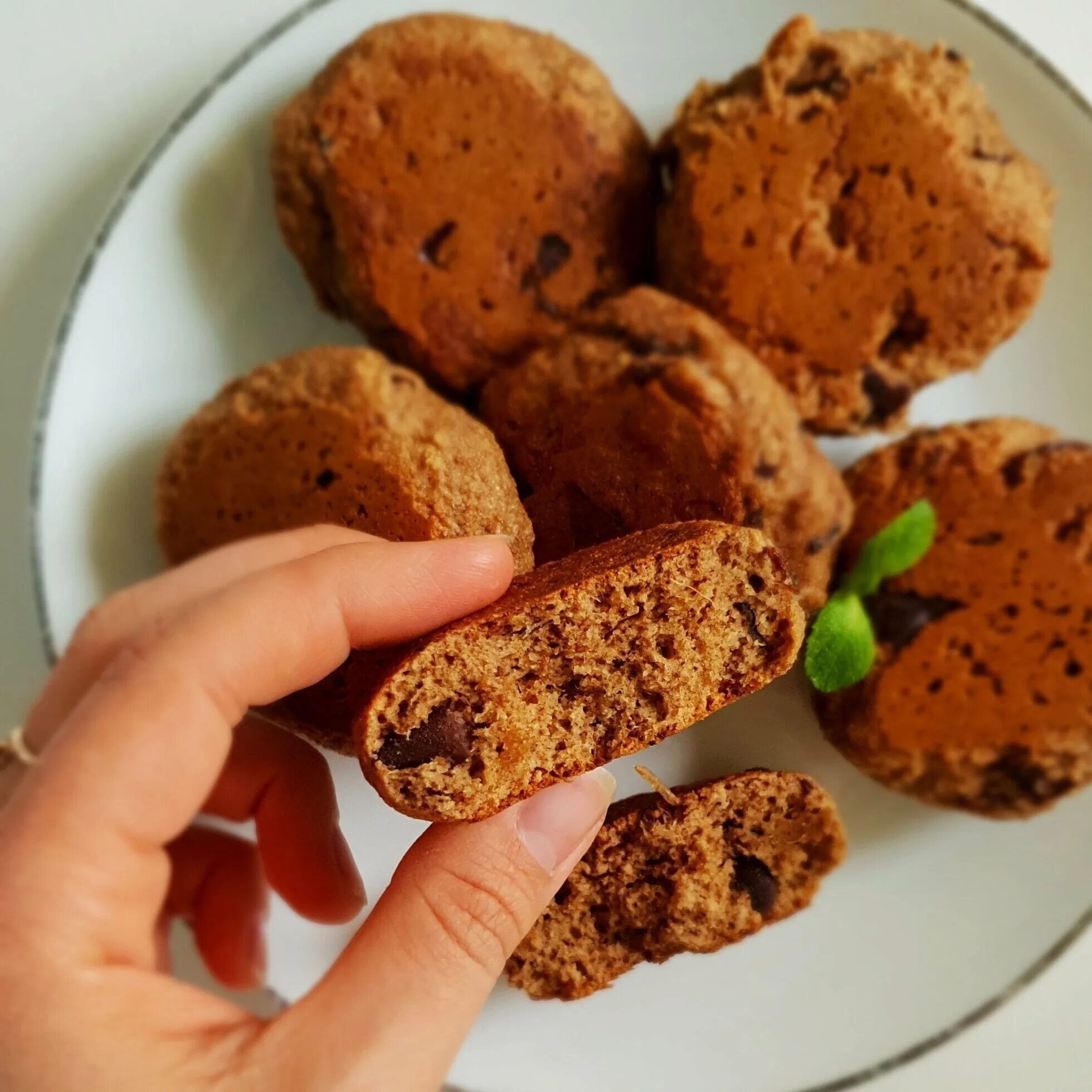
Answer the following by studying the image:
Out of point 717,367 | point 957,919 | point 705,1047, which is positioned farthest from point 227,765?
point 957,919

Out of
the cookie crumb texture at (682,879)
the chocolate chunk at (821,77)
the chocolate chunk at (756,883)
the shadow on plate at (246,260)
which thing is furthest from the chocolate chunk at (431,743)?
the chocolate chunk at (821,77)

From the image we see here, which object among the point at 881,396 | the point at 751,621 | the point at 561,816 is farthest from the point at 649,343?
the point at 561,816

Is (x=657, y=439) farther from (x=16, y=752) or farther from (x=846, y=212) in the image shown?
(x=16, y=752)

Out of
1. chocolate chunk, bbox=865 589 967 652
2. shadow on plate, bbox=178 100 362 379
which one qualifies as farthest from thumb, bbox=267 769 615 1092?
shadow on plate, bbox=178 100 362 379

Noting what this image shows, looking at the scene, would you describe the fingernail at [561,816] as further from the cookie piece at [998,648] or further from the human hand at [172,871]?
the cookie piece at [998,648]

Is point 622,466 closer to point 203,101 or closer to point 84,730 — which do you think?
point 84,730
